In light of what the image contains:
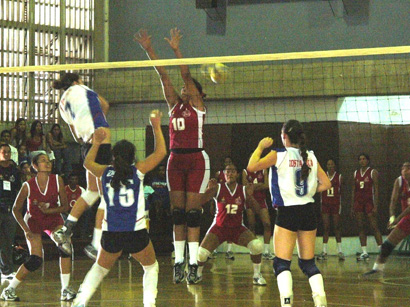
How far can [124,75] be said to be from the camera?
17625mm

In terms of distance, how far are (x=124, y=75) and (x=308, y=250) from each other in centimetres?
1121

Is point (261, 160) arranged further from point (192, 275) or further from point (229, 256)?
point (229, 256)

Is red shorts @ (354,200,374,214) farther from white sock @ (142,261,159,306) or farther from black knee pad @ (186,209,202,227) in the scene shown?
white sock @ (142,261,159,306)

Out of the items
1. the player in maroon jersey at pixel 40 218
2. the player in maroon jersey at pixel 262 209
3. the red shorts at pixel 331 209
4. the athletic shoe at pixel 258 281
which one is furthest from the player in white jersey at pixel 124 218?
the red shorts at pixel 331 209

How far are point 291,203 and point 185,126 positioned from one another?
2866 mm

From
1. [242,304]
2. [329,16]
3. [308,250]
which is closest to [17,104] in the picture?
[329,16]

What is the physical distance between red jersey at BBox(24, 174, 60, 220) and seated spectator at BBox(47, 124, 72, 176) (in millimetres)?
6030

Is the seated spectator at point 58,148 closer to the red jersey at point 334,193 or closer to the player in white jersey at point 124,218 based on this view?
the red jersey at point 334,193

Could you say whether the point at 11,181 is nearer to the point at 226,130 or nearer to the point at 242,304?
the point at 242,304

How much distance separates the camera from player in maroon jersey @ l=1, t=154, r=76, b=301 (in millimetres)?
8672

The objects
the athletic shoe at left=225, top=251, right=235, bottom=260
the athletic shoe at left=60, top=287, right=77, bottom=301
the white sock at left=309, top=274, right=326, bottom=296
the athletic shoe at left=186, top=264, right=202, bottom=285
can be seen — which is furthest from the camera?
the athletic shoe at left=225, top=251, right=235, bottom=260

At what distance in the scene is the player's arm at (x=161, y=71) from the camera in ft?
29.6

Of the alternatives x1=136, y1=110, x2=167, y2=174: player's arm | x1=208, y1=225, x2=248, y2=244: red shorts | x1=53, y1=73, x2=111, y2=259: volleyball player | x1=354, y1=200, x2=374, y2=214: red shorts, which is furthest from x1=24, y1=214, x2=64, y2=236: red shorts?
x1=354, y1=200, x2=374, y2=214: red shorts

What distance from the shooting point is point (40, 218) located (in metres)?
8.97
